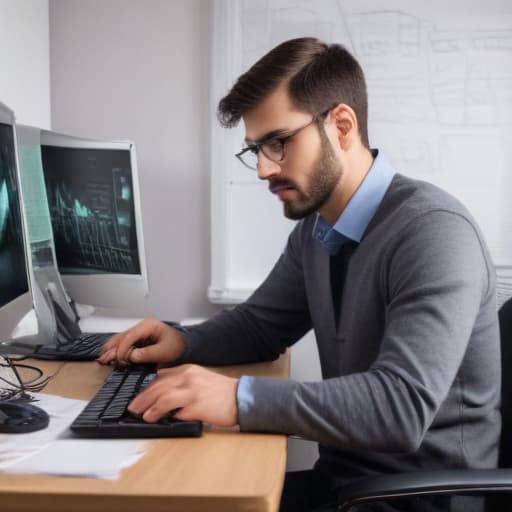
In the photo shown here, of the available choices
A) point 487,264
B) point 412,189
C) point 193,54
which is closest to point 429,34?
point 193,54

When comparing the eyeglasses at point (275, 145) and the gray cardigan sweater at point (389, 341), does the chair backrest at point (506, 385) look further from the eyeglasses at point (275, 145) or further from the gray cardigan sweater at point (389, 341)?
the eyeglasses at point (275, 145)

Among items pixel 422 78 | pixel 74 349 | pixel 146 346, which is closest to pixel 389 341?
pixel 146 346

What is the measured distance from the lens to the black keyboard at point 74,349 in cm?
150

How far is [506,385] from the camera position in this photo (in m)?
1.28

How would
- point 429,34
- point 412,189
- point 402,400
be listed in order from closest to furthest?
1. point 402,400
2. point 412,189
3. point 429,34

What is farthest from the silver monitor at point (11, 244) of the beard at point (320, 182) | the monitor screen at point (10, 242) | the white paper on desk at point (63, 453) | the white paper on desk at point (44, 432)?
the beard at point (320, 182)

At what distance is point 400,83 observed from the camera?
219 centimetres

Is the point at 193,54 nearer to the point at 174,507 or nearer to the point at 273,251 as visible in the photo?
the point at 273,251

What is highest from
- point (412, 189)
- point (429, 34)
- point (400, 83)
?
point (429, 34)

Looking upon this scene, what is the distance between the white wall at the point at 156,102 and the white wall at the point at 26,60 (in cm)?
5

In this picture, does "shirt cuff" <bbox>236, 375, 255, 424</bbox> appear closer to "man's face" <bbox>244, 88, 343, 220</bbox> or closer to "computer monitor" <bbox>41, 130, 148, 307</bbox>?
"man's face" <bbox>244, 88, 343, 220</bbox>

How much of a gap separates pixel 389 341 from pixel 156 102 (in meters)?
1.45

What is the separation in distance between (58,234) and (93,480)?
3.40 feet

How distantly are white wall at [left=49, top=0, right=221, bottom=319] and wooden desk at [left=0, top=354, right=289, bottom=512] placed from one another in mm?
1372
